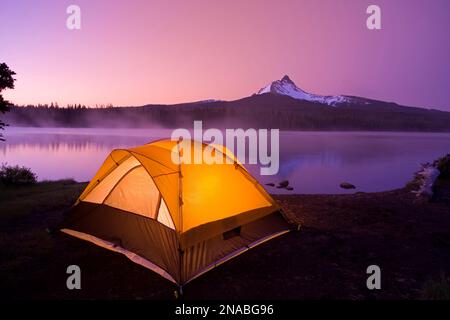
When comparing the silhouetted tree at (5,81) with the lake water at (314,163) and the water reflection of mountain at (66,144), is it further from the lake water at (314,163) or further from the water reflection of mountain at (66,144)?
the water reflection of mountain at (66,144)

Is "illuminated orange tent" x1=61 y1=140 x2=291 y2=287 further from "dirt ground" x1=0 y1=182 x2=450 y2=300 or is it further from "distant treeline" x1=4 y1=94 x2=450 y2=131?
"distant treeline" x1=4 y1=94 x2=450 y2=131

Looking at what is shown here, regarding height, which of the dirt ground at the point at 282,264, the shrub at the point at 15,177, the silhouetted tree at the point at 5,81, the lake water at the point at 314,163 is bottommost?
the lake water at the point at 314,163

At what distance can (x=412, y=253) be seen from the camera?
633 cm

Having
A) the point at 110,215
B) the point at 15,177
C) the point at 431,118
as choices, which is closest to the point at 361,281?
the point at 110,215

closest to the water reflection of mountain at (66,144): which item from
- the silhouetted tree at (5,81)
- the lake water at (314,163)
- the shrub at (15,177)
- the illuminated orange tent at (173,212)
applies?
A: the lake water at (314,163)

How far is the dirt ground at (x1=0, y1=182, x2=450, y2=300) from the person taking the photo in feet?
15.9

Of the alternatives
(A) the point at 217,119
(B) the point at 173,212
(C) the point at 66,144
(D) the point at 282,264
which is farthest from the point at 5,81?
(A) the point at 217,119

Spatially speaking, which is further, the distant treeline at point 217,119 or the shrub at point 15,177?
the distant treeline at point 217,119

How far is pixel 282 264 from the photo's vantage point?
5832mm

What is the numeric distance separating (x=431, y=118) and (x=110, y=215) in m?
206

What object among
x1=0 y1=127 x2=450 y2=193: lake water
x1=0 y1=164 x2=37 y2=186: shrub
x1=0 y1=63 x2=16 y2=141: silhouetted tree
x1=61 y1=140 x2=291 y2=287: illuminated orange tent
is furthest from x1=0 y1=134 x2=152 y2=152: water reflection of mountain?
x1=61 y1=140 x2=291 y2=287: illuminated orange tent

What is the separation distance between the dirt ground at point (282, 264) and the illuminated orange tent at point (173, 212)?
10.1 inches

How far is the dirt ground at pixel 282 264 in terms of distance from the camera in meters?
4.85

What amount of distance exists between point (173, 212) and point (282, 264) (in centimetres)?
228
